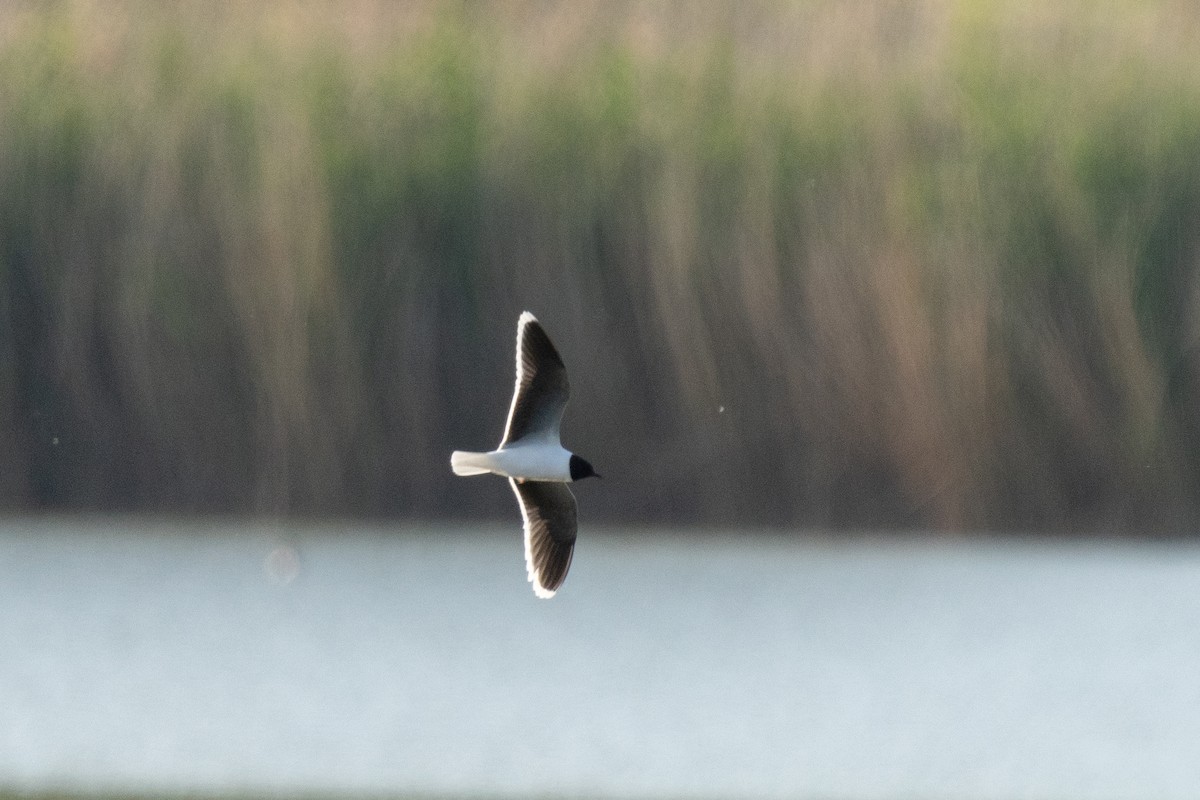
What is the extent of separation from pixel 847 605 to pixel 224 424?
2.53m

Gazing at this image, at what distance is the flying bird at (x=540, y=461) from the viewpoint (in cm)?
445

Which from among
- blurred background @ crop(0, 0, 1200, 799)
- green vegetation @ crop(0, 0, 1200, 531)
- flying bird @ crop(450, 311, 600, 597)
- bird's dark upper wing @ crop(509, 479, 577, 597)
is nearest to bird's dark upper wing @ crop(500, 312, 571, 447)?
flying bird @ crop(450, 311, 600, 597)

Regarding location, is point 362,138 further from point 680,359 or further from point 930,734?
point 930,734

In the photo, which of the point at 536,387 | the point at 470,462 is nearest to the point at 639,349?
the point at 536,387

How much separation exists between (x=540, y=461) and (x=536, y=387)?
0.63ft

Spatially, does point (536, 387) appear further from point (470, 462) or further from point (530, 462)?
point (470, 462)

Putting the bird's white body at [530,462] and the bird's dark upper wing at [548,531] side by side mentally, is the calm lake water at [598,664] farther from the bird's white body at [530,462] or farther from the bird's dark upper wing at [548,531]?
the bird's white body at [530,462]

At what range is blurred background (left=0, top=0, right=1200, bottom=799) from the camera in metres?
8.21

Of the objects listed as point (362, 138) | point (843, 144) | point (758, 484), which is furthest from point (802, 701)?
point (362, 138)

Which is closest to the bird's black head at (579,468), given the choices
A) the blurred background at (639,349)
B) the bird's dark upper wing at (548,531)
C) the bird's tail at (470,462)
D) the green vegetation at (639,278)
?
the bird's dark upper wing at (548,531)

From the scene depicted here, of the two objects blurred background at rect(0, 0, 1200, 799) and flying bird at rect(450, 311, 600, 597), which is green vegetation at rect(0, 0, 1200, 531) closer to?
blurred background at rect(0, 0, 1200, 799)

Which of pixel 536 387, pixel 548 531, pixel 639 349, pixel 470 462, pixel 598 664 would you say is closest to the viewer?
pixel 470 462

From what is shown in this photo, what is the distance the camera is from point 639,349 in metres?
8.27

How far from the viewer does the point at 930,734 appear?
689 centimetres
